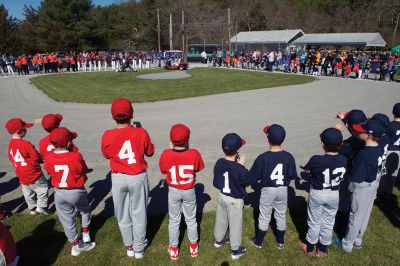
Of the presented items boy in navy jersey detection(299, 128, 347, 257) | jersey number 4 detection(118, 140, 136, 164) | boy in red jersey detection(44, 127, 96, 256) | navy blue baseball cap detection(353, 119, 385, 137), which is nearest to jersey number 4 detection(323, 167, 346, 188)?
boy in navy jersey detection(299, 128, 347, 257)

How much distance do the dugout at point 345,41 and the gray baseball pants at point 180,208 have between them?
5281 centimetres

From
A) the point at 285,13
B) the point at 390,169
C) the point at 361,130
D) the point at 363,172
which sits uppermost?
the point at 285,13

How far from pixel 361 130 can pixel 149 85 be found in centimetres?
1796

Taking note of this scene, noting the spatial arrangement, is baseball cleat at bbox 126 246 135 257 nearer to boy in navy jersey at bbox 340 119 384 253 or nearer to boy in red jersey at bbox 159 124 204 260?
boy in red jersey at bbox 159 124 204 260

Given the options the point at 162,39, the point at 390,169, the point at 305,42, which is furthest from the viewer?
the point at 162,39

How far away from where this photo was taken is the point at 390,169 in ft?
20.2

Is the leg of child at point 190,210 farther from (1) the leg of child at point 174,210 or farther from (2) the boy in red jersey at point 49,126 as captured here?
(2) the boy in red jersey at point 49,126

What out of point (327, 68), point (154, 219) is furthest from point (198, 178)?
point (327, 68)

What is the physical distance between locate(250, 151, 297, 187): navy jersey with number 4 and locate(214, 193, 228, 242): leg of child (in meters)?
0.60

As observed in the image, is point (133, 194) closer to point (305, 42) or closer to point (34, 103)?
point (34, 103)

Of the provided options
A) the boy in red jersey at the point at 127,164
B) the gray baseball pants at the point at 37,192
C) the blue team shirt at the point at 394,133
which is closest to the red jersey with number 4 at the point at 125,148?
the boy in red jersey at the point at 127,164

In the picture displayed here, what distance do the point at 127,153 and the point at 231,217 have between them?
66.9 inches

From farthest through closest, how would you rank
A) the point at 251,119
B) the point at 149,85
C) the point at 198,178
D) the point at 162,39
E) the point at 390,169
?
the point at 162,39 < the point at 149,85 < the point at 251,119 < the point at 198,178 < the point at 390,169

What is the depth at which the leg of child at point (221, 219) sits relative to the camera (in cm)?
445
